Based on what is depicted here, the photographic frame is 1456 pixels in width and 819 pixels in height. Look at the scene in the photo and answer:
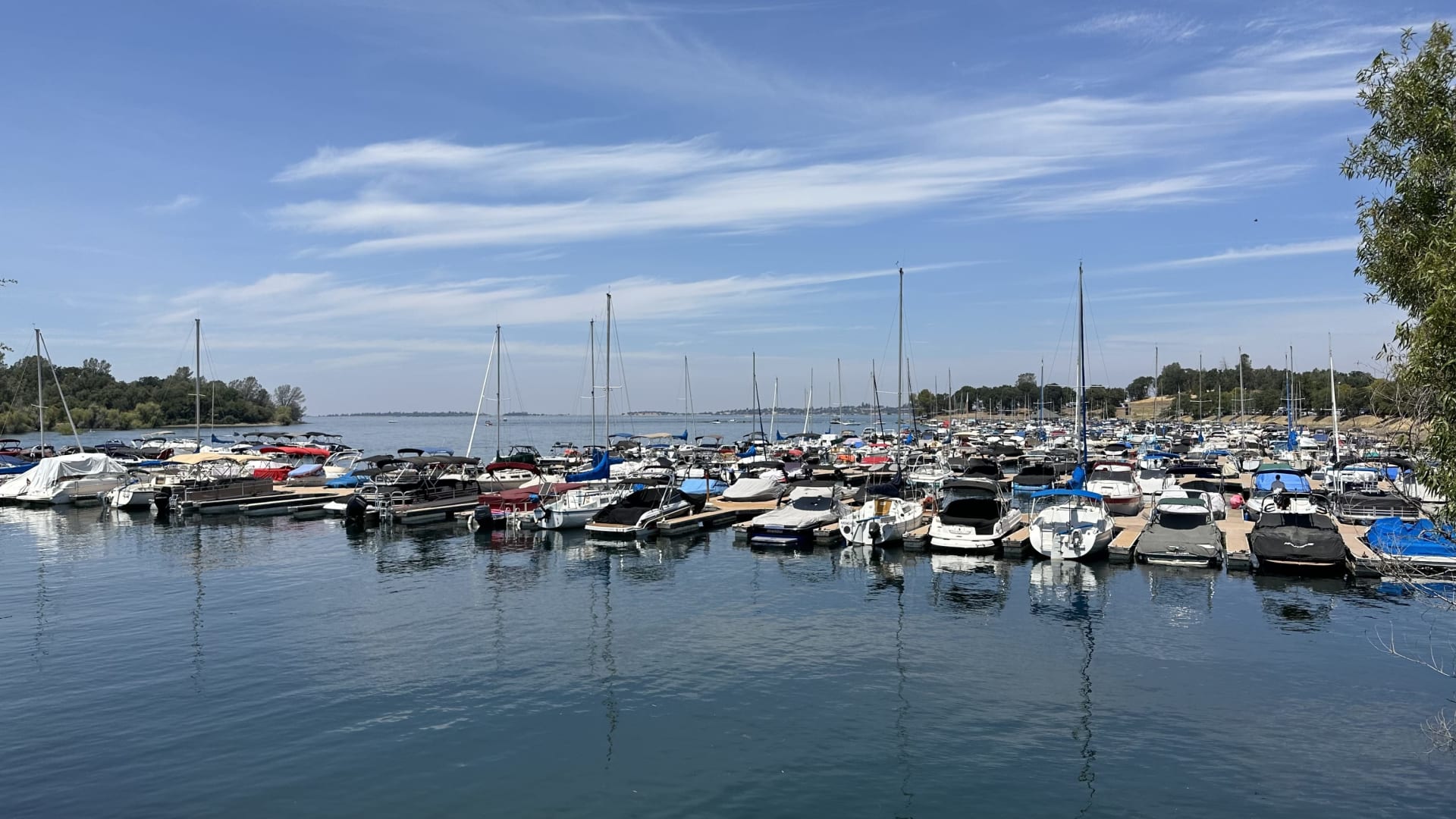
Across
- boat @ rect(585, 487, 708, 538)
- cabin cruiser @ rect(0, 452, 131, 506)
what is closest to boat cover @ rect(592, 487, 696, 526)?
boat @ rect(585, 487, 708, 538)

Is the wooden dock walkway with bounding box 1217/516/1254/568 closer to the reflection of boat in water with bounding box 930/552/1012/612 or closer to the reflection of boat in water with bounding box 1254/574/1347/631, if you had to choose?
the reflection of boat in water with bounding box 1254/574/1347/631

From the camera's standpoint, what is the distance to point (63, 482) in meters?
60.3

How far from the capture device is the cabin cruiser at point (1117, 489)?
49406 millimetres

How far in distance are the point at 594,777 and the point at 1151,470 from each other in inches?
2254

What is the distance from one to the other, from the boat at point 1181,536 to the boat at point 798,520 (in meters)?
14.7

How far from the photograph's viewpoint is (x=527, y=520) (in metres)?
48.6

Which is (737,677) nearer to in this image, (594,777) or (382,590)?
(594,777)

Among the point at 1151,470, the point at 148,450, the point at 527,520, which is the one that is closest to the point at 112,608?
the point at 527,520

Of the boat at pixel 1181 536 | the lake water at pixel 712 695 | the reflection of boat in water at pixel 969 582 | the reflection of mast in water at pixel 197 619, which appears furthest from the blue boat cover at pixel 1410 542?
the reflection of mast in water at pixel 197 619

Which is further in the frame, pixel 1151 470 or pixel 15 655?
pixel 1151 470

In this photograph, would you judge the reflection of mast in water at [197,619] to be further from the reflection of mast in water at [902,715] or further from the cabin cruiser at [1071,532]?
the cabin cruiser at [1071,532]

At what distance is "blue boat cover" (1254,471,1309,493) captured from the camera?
163 feet

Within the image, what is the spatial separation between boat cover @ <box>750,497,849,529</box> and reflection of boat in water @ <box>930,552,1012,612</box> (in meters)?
6.71

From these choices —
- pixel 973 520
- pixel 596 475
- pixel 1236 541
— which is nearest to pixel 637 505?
pixel 596 475
